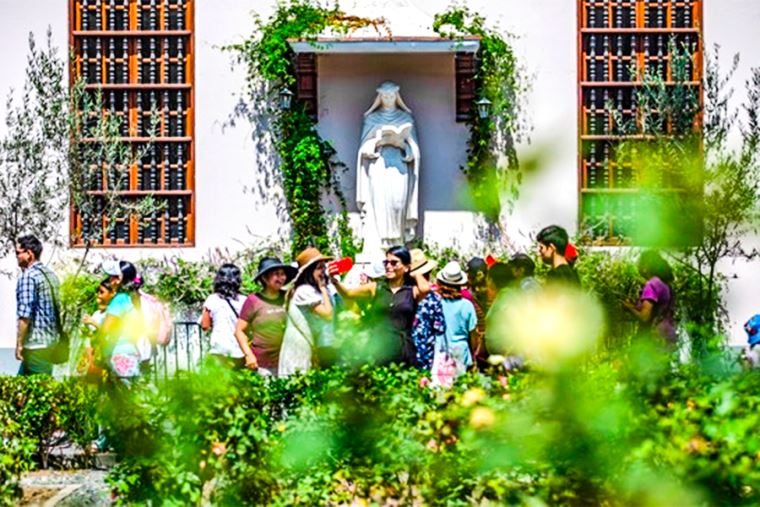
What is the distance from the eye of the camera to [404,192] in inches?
587

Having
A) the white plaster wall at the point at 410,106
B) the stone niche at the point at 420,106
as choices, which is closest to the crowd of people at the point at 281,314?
the stone niche at the point at 420,106

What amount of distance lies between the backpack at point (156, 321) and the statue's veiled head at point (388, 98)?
16.5 feet

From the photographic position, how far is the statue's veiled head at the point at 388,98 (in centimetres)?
1502

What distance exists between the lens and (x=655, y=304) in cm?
421

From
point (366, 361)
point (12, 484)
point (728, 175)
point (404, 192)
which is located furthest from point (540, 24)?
point (728, 175)

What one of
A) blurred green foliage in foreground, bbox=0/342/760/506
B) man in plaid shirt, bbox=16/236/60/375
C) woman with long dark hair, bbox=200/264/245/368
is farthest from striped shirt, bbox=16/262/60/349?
blurred green foliage in foreground, bbox=0/342/760/506

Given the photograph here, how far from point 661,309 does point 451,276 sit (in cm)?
514

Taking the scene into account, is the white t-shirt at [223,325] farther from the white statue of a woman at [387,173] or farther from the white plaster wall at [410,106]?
the white plaster wall at [410,106]

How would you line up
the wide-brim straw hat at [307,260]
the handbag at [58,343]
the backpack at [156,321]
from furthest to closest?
the handbag at [58,343]
the wide-brim straw hat at [307,260]
the backpack at [156,321]

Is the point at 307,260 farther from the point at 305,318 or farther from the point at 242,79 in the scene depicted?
the point at 242,79

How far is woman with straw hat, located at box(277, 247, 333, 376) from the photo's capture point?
29.5ft

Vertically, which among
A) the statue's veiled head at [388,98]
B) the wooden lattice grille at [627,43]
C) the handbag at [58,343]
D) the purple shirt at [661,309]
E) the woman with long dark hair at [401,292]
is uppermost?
the wooden lattice grille at [627,43]

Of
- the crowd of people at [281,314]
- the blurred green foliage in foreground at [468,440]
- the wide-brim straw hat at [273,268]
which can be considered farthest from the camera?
the wide-brim straw hat at [273,268]

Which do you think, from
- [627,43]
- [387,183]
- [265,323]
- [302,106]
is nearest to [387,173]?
[387,183]
